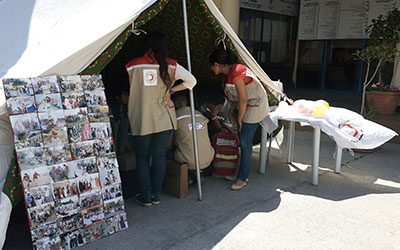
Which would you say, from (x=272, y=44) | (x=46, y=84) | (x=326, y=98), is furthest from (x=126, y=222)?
(x=272, y=44)

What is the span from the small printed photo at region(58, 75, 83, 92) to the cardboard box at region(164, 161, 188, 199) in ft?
4.13

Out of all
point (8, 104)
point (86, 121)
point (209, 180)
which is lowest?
point (209, 180)

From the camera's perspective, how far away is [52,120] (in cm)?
257

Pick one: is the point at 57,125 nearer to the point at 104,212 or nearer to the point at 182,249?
the point at 104,212

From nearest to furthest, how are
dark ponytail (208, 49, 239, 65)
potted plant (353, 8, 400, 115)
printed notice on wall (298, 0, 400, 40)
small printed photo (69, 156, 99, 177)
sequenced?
small printed photo (69, 156, 99, 177), dark ponytail (208, 49, 239, 65), potted plant (353, 8, 400, 115), printed notice on wall (298, 0, 400, 40)

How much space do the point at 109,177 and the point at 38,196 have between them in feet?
1.77

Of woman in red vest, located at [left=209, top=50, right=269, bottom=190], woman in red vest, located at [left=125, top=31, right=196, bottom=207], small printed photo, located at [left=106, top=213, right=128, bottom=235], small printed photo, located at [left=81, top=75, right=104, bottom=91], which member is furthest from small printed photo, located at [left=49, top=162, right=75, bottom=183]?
woman in red vest, located at [left=209, top=50, right=269, bottom=190]

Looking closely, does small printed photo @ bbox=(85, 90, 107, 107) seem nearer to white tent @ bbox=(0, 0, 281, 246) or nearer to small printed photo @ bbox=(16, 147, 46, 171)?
white tent @ bbox=(0, 0, 281, 246)

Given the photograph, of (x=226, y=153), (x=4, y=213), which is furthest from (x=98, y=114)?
(x=226, y=153)

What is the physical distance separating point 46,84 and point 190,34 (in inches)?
78.4

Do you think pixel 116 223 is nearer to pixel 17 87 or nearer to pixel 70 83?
pixel 70 83

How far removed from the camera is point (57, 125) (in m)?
2.59

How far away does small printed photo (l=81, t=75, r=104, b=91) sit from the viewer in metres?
2.81

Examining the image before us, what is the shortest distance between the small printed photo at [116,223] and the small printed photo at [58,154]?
0.60 metres
